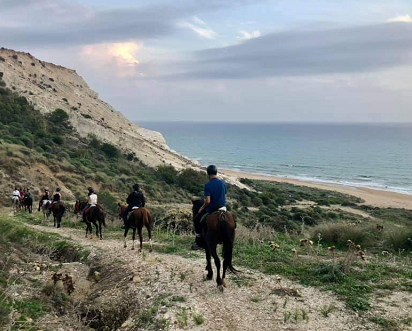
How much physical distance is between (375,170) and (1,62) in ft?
265

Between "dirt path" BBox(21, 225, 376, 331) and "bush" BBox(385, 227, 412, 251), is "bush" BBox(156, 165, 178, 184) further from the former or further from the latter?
"dirt path" BBox(21, 225, 376, 331)

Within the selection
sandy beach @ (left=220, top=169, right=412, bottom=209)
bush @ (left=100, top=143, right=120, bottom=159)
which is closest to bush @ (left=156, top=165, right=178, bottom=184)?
bush @ (left=100, top=143, right=120, bottom=159)

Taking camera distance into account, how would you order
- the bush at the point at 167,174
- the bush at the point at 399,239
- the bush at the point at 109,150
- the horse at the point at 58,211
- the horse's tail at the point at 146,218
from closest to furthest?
1. the horse's tail at the point at 146,218
2. the bush at the point at 399,239
3. the horse at the point at 58,211
4. the bush at the point at 167,174
5. the bush at the point at 109,150

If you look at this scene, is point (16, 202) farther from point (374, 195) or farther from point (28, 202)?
point (374, 195)

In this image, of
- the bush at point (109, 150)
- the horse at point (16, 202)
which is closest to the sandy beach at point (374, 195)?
the bush at point (109, 150)

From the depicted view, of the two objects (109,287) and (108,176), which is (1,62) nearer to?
(108,176)

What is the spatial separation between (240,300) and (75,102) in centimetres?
7650

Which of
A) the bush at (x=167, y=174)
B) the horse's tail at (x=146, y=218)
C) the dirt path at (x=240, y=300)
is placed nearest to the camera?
the dirt path at (x=240, y=300)

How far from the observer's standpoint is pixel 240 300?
25.6 ft

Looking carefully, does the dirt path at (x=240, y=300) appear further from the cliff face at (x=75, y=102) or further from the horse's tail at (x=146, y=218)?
the cliff face at (x=75, y=102)

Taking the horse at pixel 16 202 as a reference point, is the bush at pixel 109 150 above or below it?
above

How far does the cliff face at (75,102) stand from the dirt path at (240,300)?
1868 inches

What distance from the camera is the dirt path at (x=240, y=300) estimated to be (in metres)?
6.80

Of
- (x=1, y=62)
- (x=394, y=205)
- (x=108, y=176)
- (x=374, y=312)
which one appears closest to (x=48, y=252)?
(x=374, y=312)
